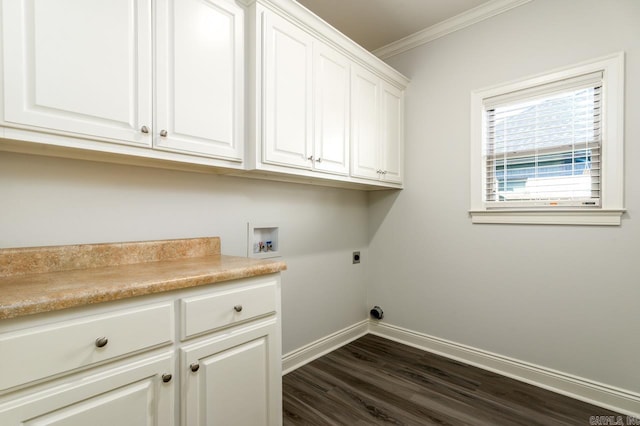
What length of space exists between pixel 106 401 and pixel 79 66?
115cm

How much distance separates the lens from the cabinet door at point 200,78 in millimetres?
1359

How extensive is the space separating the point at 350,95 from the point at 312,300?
1.58 meters

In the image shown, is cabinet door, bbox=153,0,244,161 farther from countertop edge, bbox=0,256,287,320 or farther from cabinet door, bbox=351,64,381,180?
cabinet door, bbox=351,64,381,180

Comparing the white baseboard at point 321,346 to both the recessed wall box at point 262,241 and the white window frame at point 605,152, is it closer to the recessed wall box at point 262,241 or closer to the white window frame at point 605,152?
the recessed wall box at point 262,241

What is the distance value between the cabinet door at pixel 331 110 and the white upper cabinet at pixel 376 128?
0.30 feet

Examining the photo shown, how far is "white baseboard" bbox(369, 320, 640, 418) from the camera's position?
1828mm

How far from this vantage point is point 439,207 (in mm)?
2574

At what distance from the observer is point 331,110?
2.07 m

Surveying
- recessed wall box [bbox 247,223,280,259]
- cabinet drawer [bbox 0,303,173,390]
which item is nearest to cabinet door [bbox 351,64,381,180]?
recessed wall box [bbox 247,223,280,259]

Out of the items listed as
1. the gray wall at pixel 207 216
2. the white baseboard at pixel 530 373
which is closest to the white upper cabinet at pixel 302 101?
the gray wall at pixel 207 216

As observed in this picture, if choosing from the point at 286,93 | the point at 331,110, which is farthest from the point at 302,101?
the point at 331,110

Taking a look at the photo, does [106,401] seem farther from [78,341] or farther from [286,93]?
[286,93]

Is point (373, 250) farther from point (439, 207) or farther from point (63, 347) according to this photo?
point (63, 347)

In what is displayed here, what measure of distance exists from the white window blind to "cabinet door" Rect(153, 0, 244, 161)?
185 centimetres
